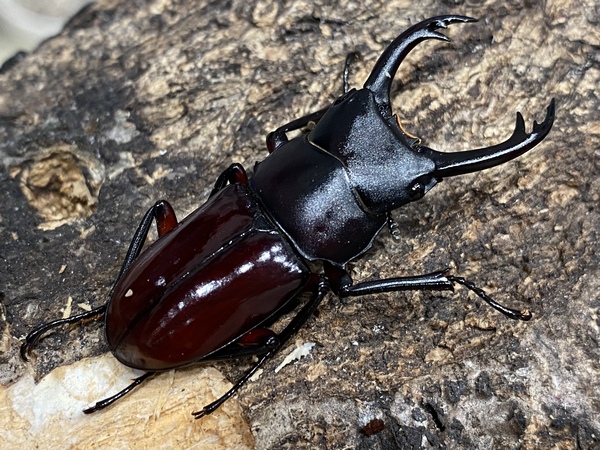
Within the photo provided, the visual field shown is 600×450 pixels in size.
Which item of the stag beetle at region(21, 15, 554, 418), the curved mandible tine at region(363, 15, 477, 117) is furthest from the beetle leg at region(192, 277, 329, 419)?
the curved mandible tine at region(363, 15, 477, 117)

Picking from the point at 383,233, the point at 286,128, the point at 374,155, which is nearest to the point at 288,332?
the point at 383,233

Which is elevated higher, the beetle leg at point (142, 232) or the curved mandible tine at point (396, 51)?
the curved mandible tine at point (396, 51)

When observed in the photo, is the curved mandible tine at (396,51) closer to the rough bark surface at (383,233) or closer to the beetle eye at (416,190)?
the rough bark surface at (383,233)

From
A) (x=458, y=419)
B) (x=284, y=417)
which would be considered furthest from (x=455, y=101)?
(x=284, y=417)

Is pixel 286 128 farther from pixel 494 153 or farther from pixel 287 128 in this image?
pixel 494 153

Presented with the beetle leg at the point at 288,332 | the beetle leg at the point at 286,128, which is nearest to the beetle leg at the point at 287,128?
the beetle leg at the point at 286,128

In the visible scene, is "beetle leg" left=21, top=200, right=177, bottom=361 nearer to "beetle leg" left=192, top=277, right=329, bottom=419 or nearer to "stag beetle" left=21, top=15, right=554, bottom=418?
"stag beetle" left=21, top=15, right=554, bottom=418
